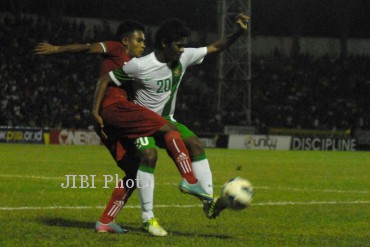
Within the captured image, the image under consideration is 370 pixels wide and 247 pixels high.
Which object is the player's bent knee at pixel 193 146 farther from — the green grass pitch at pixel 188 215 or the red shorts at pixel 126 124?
the green grass pitch at pixel 188 215

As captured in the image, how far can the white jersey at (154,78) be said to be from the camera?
8.12 metres

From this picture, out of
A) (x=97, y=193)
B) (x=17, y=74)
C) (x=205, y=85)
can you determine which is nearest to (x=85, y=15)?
(x=205, y=85)

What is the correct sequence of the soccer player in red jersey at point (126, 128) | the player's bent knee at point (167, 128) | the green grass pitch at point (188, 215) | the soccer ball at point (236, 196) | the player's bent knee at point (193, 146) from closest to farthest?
the soccer ball at point (236, 196) → the green grass pitch at point (188, 215) → the soccer player in red jersey at point (126, 128) → the player's bent knee at point (167, 128) → the player's bent knee at point (193, 146)

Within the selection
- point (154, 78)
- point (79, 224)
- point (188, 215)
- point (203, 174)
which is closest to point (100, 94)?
point (154, 78)

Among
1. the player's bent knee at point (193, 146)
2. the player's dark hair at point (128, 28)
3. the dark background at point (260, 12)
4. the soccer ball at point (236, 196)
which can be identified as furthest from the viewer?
the dark background at point (260, 12)

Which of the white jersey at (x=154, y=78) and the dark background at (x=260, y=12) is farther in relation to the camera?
the dark background at (x=260, y=12)

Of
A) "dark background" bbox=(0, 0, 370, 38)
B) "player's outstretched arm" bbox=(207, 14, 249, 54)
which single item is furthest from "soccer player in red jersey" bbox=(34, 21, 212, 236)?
"dark background" bbox=(0, 0, 370, 38)

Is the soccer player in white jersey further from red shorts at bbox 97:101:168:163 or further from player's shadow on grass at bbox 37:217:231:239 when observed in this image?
player's shadow on grass at bbox 37:217:231:239

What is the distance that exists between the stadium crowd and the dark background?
211 centimetres

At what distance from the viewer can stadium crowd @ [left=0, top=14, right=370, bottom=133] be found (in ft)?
129

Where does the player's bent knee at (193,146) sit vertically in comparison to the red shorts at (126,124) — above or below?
below

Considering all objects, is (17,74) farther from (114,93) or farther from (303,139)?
(114,93)

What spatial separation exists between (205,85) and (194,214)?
4182 cm

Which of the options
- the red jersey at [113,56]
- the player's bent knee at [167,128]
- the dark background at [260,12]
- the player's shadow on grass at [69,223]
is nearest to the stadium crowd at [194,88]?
the dark background at [260,12]
